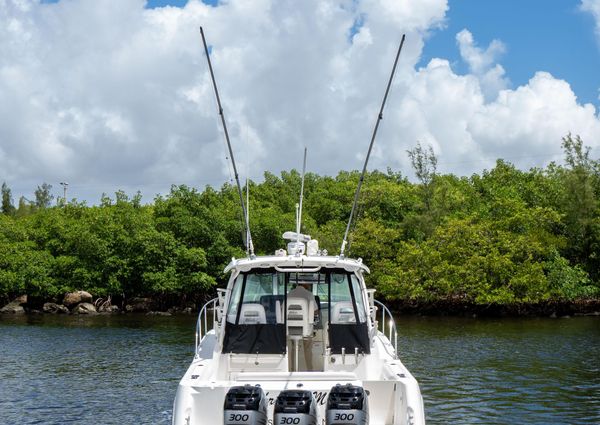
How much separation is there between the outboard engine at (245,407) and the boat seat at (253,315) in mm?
2829

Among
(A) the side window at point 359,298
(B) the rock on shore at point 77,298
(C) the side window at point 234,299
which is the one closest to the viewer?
(C) the side window at point 234,299

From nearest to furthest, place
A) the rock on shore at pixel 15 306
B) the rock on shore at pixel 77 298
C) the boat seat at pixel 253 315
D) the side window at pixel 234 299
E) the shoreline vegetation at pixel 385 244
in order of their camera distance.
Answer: the boat seat at pixel 253 315 < the side window at pixel 234 299 < the shoreline vegetation at pixel 385 244 < the rock on shore at pixel 77 298 < the rock on shore at pixel 15 306

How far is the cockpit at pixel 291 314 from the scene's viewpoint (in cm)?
1194

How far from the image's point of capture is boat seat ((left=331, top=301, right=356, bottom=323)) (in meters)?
12.4

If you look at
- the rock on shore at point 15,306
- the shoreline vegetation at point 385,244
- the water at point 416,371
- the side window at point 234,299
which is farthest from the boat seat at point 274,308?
the rock on shore at point 15,306

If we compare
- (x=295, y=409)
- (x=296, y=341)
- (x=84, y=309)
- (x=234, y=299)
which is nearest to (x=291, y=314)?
(x=296, y=341)

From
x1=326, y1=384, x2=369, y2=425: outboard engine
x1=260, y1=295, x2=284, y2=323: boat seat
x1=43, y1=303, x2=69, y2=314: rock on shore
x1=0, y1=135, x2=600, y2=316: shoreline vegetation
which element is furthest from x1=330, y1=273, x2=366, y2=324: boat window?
x1=43, y1=303, x2=69, y2=314: rock on shore

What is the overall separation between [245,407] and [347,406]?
123 centimetres

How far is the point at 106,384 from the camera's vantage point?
2538cm

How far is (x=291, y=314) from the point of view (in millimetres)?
12312

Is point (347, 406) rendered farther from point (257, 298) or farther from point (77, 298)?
point (77, 298)

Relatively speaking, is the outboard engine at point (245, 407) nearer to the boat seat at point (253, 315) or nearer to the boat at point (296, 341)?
the boat at point (296, 341)

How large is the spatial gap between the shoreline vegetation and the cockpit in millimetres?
38982

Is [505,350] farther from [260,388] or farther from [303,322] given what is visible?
[260,388]
